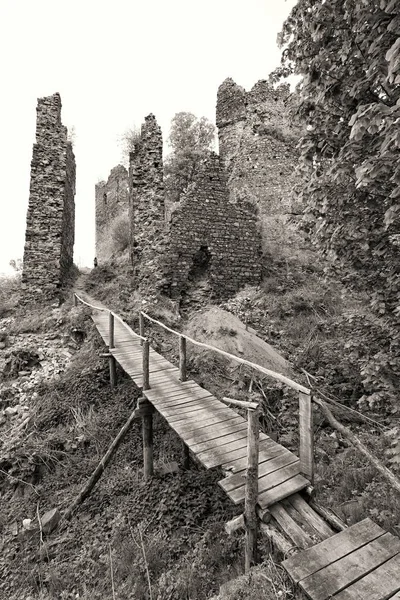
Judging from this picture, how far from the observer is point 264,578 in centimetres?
246

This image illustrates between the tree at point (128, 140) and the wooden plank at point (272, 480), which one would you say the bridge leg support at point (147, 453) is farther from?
the tree at point (128, 140)

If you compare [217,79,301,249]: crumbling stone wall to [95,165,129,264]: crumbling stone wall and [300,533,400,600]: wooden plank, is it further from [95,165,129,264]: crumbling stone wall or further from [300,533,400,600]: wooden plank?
[300,533,400,600]: wooden plank

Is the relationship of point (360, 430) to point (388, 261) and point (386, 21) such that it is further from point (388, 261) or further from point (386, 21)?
point (386, 21)

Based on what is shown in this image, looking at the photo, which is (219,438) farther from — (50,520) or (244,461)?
(50,520)

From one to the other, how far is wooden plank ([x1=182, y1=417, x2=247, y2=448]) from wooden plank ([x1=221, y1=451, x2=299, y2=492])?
0.66 meters

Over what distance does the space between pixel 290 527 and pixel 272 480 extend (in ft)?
1.52

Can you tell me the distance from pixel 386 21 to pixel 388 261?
77.1 inches

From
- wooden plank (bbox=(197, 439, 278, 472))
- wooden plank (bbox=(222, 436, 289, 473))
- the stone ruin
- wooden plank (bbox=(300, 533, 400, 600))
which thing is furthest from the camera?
the stone ruin

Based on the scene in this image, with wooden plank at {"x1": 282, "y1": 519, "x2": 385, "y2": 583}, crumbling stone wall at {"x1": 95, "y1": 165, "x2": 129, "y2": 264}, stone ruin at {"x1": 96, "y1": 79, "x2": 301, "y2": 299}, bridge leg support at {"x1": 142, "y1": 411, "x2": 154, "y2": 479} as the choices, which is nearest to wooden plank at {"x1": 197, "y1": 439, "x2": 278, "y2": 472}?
wooden plank at {"x1": 282, "y1": 519, "x2": 385, "y2": 583}

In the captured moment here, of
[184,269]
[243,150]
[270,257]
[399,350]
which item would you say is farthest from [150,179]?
[399,350]

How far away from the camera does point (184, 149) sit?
18.5m

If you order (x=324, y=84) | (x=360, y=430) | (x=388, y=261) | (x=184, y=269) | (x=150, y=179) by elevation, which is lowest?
(x=360, y=430)

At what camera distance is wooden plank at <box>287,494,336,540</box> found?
2.61 m

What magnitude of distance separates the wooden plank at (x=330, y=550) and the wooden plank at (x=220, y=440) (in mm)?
1508
